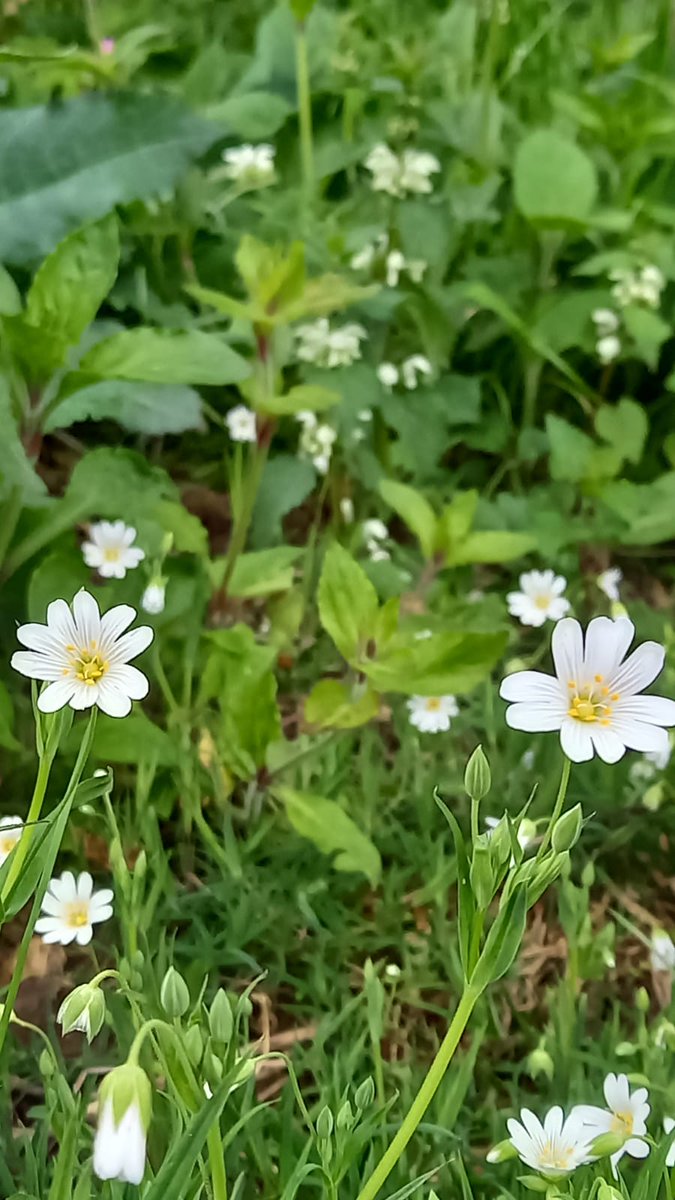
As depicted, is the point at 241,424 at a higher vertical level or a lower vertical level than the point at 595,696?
lower

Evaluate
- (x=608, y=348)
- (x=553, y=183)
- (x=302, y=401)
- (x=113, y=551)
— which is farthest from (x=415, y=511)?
(x=553, y=183)

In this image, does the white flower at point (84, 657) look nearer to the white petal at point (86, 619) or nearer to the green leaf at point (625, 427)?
the white petal at point (86, 619)

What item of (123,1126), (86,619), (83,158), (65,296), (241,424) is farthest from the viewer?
(241,424)

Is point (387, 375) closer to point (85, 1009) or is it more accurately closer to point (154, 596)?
point (154, 596)

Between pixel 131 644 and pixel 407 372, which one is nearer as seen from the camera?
pixel 131 644

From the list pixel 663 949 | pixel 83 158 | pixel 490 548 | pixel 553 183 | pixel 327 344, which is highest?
pixel 83 158

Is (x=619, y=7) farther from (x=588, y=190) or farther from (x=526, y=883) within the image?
(x=526, y=883)

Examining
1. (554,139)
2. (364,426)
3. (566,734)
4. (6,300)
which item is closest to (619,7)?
(554,139)
